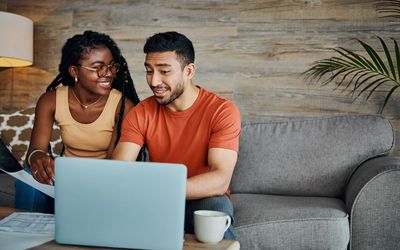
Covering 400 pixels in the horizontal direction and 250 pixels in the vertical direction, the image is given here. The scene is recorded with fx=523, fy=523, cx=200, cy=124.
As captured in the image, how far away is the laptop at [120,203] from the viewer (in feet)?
3.87

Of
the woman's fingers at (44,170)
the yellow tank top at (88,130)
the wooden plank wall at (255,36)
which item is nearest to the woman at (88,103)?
the yellow tank top at (88,130)

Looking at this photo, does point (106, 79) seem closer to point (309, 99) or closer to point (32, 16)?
point (309, 99)

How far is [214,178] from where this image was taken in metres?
1.80

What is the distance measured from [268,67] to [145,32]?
80 centimetres

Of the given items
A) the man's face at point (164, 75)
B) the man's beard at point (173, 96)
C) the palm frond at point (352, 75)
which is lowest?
the man's beard at point (173, 96)

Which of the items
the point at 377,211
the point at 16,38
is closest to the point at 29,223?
the point at 377,211

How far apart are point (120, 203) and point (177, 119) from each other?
91cm

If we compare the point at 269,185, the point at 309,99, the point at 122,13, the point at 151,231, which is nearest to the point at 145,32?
the point at 122,13

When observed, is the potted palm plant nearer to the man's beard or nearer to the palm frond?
the palm frond

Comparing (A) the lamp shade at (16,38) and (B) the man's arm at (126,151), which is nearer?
(B) the man's arm at (126,151)

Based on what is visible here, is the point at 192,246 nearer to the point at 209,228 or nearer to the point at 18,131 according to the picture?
the point at 209,228

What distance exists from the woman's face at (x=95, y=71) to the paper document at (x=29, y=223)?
28.1 inches

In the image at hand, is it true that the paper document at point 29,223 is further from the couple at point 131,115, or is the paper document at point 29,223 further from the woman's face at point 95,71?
the woman's face at point 95,71

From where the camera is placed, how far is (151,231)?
1.20m
